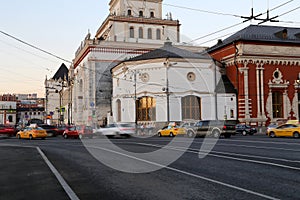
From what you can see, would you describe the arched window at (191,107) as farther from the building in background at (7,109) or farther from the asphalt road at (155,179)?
the building in background at (7,109)

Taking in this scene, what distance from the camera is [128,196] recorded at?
7922 millimetres

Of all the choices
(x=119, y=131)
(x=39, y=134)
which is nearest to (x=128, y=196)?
(x=119, y=131)

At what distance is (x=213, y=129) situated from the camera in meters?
32.3

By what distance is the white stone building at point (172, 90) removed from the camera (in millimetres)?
50000

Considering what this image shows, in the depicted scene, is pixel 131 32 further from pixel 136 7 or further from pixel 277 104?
pixel 277 104

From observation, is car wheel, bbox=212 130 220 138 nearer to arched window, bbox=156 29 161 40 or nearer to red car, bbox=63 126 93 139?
red car, bbox=63 126 93 139

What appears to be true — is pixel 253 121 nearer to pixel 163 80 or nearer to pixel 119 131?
pixel 163 80

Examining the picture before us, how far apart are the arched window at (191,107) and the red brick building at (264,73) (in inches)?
234

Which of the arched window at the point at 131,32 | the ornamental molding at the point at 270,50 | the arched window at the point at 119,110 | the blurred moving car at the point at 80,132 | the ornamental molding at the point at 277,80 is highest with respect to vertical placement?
the arched window at the point at 131,32

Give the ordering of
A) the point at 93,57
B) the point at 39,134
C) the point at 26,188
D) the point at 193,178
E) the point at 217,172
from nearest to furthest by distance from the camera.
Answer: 1. the point at 26,188
2. the point at 193,178
3. the point at 217,172
4. the point at 39,134
5. the point at 93,57

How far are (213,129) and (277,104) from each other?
83.2 ft

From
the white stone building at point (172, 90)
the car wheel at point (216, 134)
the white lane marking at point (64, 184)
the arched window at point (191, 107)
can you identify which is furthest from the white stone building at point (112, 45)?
the white lane marking at point (64, 184)

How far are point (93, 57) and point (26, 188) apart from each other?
56577mm

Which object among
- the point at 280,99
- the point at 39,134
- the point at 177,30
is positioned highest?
the point at 177,30
